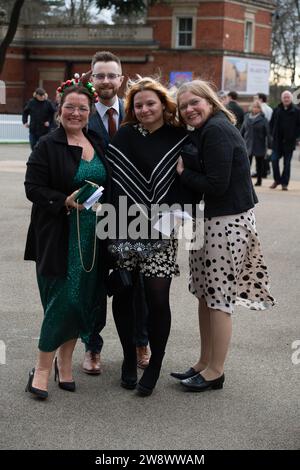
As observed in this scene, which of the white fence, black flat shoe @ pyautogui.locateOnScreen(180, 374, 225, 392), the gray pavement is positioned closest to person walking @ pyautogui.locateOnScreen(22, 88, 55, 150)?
the white fence

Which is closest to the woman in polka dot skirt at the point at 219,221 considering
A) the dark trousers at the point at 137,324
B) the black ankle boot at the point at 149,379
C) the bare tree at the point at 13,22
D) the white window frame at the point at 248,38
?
the black ankle boot at the point at 149,379

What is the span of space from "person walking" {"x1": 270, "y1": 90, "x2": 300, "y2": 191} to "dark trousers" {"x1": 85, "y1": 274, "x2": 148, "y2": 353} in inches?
422

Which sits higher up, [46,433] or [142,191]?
[142,191]

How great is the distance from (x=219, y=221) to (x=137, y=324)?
109cm

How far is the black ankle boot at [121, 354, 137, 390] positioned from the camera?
4.90 meters

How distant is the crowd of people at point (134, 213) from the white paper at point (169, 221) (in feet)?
0.21

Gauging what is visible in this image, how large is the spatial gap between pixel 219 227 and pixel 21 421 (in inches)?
63.5

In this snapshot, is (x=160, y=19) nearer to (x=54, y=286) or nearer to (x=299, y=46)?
(x=299, y=46)

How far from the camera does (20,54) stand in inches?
1887

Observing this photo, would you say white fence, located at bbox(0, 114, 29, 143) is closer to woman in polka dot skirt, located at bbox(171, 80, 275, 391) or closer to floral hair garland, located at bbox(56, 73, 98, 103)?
floral hair garland, located at bbox(56, 73, 98, 103)

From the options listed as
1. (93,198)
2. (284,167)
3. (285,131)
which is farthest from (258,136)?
(93,198)

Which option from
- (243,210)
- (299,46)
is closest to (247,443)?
(243,210)
